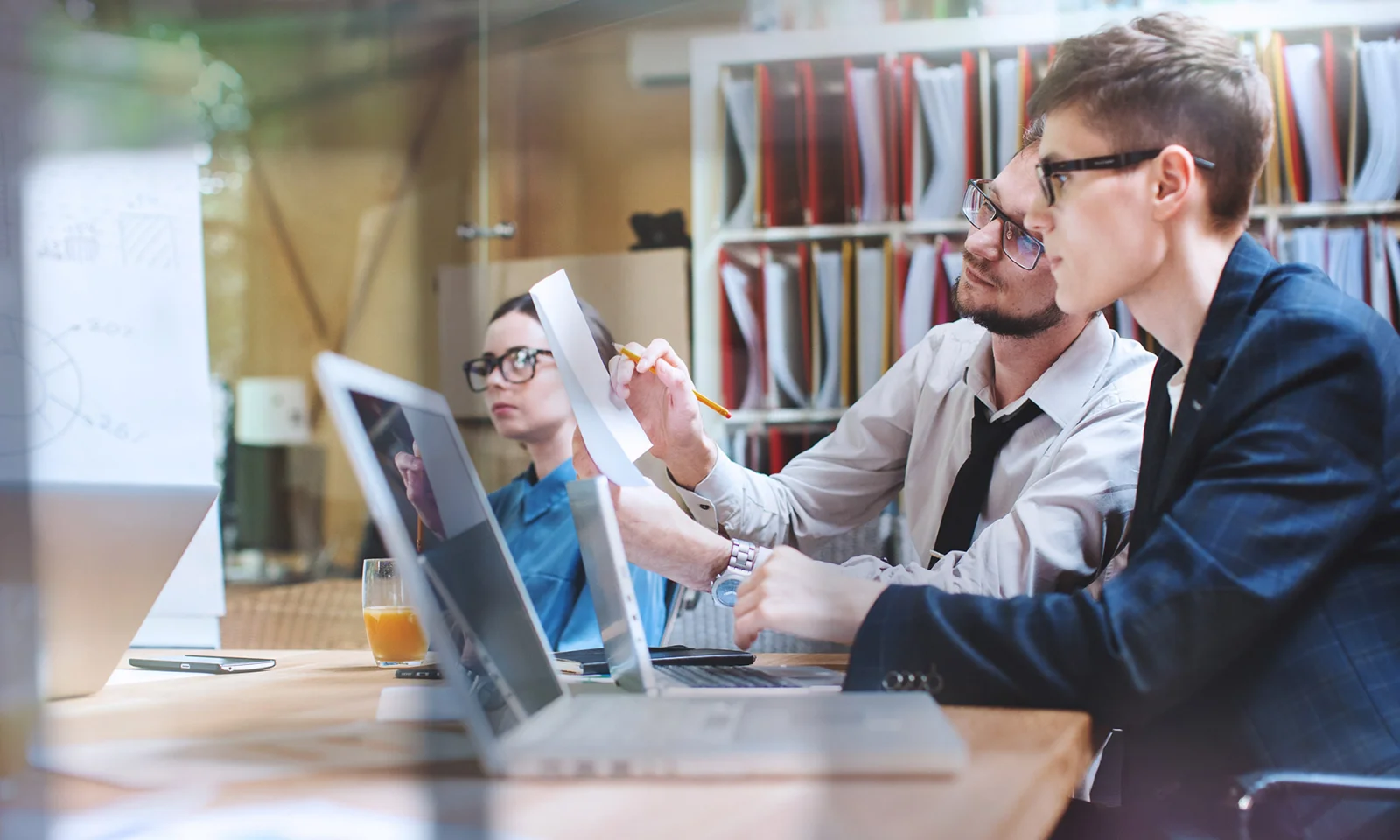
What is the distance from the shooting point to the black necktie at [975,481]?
1.50m

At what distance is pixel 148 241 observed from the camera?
5.96 ft

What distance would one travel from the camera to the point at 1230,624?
868mm

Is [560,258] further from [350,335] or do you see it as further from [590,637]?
[590,637]

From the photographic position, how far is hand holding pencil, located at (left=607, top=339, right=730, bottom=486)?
1460mm

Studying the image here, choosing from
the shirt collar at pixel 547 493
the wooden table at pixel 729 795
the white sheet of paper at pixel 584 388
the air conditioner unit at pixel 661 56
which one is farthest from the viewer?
the air conditioner unit at pixel 661 56

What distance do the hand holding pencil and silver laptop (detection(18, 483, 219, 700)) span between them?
22.9 inches

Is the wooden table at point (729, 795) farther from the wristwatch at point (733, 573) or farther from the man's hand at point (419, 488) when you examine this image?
the wristwatch at point (733, 573)

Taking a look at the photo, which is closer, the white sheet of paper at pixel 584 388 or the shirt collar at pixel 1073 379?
the white sheet of paper at pixel 584 388

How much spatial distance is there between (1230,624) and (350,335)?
12.2ft

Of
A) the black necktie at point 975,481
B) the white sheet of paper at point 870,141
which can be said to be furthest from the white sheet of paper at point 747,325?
the black necktie at point 975,481

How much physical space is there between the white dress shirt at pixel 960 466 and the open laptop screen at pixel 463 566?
0.52 meters

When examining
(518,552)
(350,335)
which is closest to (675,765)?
(518,552)

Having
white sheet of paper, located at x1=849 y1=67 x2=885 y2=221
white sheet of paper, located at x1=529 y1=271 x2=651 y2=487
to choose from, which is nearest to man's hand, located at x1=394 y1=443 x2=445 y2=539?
white sheet of paper, located at x1=529 y1=271 x2=651 y2=487

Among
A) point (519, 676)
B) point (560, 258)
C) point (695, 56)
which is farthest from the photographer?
point (560, 258)
